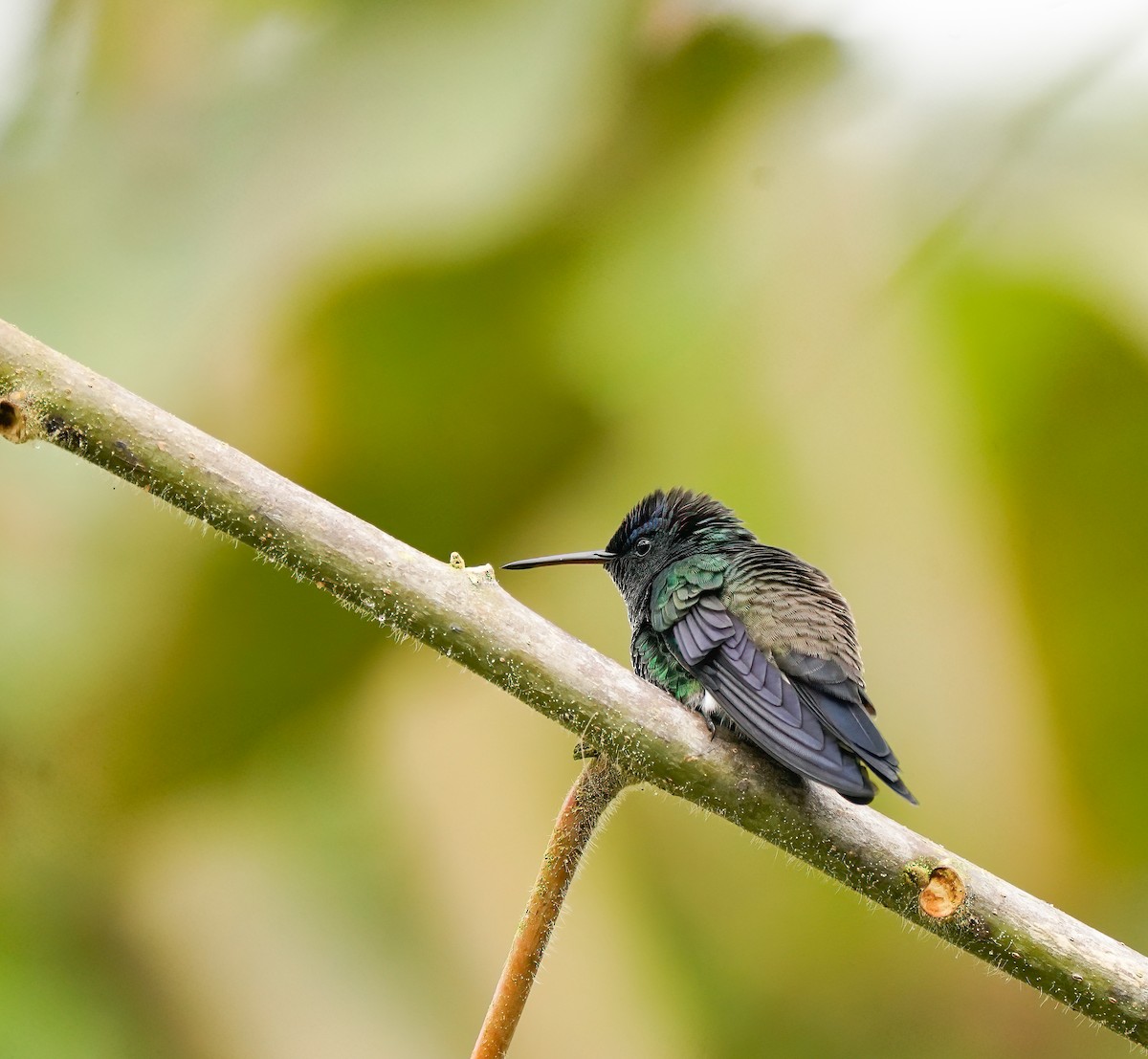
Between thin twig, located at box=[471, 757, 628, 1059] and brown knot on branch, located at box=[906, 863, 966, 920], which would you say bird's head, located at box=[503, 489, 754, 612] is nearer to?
thin twig, located at box=[471, 757, 628, 1059]

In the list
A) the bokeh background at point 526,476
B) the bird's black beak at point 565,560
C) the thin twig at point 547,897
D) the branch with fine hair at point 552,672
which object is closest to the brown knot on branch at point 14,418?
the branch with fine hair at point 552,672

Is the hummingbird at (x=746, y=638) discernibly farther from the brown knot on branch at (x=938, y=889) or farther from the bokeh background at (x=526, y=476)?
the bokeh background at (x=526, y=476)

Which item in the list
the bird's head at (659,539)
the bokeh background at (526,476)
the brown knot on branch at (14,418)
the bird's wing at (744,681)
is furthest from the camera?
the bokeh background at (526,476)

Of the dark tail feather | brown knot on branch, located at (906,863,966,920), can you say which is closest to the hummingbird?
the dark tail feather

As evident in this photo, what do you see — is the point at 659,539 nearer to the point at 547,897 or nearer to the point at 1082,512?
the point at 547,897

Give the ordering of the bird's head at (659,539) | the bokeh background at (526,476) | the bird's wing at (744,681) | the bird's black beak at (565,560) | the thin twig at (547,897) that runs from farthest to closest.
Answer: the bokeh background at (526,476), the bird's head at (659,539), the bird's black beak at (565,560), the bird's wing at (744,681), the thin twig at (547,897)
